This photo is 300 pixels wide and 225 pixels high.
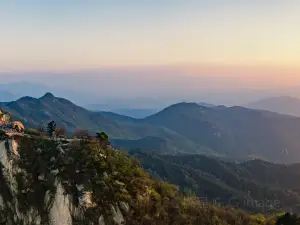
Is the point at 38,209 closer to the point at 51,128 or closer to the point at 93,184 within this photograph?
the point at 93,184

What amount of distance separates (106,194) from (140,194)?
218 inches

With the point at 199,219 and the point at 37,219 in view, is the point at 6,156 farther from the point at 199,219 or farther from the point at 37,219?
the point at 199,219

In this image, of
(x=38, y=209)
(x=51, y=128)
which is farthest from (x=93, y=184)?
(x=51, y=128)

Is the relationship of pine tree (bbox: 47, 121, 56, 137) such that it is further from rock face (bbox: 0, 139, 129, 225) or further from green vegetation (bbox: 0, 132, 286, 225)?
rock face (bbox: 0, 139, 129, 225)

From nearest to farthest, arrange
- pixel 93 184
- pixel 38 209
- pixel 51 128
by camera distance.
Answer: pixel 38 209, pixel 93 184, pixel 51 128

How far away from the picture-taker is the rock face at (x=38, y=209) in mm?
46688

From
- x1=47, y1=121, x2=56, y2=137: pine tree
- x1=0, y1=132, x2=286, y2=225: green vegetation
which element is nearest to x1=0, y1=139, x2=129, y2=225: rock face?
x1=0, y1=132, x2=286, y2=225: green vegetation

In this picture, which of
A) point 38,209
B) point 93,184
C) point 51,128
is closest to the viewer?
point 38,209

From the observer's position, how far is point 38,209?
47.4 meters

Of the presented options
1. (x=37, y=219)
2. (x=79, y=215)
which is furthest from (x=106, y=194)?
(x=37, y=219)

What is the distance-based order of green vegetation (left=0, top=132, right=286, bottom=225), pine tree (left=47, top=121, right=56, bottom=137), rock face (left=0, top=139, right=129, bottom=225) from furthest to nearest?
pine tree (left=47, top=121, right=56, bottom=137) → green vegetation (left=0, top=132, right=286, bottom=225) → rock face (left=0, top=139, right=129, bottom=225)

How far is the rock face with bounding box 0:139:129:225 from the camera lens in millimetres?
46688

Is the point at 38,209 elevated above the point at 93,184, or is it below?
below

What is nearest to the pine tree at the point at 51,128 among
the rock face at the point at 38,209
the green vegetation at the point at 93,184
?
the green vegetation at the point at 93,184
